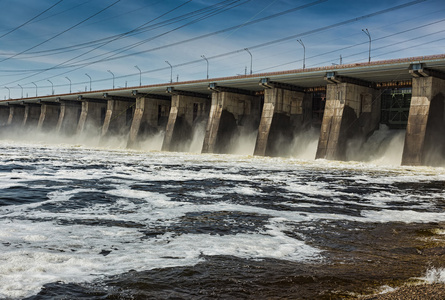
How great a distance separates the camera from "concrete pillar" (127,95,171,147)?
6075 cm

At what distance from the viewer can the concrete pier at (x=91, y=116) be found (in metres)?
71.2

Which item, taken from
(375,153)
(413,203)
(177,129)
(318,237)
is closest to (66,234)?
(318,237)

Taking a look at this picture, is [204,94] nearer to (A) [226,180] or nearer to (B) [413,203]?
(A) [226,180]

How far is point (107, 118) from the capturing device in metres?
67.4

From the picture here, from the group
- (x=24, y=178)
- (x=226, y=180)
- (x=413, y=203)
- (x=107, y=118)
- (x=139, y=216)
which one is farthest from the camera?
(x=107, y=118)

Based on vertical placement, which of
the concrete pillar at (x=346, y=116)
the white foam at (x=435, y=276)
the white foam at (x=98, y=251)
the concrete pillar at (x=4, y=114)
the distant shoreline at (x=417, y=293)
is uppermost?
the concrete pillar at (x=346, y=116)

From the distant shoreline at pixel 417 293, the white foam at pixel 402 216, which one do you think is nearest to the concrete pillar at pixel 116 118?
the white foam at pixel 402 216

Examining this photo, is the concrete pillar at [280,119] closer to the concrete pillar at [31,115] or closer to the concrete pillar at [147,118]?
the concrete pillar at [147,118]

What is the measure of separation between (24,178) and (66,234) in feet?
36.2

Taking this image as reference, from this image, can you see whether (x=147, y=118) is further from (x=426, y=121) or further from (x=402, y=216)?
(x=402, y=216)

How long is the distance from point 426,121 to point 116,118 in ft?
152

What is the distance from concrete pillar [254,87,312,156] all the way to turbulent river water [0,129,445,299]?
29.9 metres

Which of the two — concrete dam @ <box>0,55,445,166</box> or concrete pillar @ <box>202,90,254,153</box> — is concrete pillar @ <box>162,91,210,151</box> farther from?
concrete pillar @ <box>202,90,254,153</box>

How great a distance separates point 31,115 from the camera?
86.8 meters
